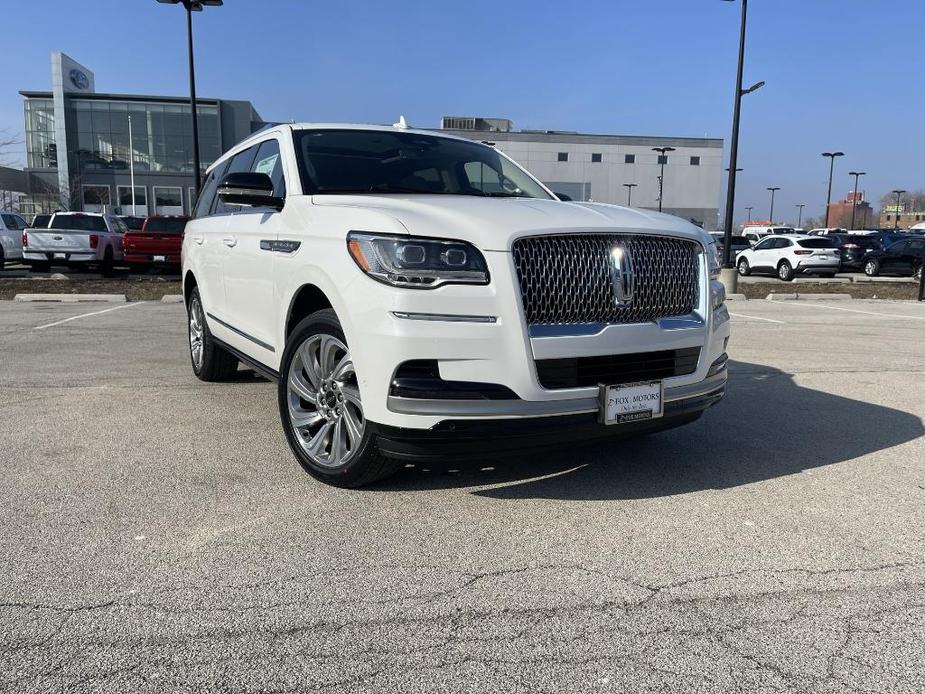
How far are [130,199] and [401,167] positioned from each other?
70369 mm

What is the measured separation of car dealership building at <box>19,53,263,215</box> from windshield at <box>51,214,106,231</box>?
46369 millimetres

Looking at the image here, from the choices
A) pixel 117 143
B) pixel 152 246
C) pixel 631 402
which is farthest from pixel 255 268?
pixel 117 143

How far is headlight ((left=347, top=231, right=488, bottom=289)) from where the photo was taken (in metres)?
3.16

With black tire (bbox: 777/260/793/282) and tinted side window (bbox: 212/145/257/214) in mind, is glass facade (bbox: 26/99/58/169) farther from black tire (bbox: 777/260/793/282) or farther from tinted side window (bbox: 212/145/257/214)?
tinted side window (bbox: 212/145/257/214)

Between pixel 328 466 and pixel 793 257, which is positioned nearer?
pixel 328 466

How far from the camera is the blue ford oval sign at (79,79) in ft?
218

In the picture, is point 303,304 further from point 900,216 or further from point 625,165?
point 900,216

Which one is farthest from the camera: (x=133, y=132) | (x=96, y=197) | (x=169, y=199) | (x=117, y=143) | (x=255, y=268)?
(x=169, y=199)

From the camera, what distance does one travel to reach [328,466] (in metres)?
3.71

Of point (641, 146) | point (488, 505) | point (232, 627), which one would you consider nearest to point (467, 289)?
point (488, 505)

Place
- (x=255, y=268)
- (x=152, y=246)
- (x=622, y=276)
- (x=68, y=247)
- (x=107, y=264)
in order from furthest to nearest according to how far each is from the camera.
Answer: (x=107, y=264) < (x=68, y=247) < (x=152, y=246) < (x=255, y=268) < (x=622, y=276)

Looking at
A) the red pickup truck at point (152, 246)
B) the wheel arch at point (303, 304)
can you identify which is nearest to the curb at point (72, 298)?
the red pickup truck at point (152, 246)

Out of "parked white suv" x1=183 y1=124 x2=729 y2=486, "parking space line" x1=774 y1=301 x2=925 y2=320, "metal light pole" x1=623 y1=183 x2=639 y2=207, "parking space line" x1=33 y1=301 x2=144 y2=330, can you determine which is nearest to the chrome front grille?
"parked white suv" x1=183 y1=124 x2=729 y2=486

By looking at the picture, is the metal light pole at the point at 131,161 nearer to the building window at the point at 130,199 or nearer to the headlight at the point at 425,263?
the building window at the point at 130,199
